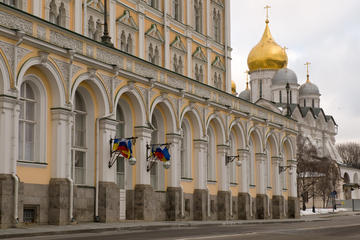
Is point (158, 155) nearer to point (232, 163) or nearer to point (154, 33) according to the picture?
point (232, 163)

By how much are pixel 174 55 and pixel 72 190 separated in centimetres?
2214

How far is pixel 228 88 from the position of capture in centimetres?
5556

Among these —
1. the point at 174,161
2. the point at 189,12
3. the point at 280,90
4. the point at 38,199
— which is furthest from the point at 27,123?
the point at 280,90

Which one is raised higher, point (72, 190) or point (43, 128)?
point (43, 128)

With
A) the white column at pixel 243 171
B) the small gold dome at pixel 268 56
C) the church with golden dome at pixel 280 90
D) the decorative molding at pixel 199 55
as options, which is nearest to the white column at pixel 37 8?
the white column at pixel 243 171

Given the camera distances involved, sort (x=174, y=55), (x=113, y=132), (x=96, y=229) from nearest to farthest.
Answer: (x=96, y=229) < (x=113, y=132) < (x=174, y=55)

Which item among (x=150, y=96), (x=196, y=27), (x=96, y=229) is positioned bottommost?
(x=96, y=229)

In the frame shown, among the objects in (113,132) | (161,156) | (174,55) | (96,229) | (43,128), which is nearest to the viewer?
(96,229)

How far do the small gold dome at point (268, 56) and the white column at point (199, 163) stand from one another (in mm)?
72415

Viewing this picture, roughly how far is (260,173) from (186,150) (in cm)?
1081

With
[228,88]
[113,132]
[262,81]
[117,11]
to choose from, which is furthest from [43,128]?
[262,81]

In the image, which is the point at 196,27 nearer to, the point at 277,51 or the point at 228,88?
the point at 228,88

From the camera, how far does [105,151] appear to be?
29469 mm

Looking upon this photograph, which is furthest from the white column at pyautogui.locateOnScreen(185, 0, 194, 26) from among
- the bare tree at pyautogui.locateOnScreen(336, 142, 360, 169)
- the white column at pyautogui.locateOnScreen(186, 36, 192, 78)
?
the bare tree at pyautogui.locateOnScreen(336, 142, 360, 169)
